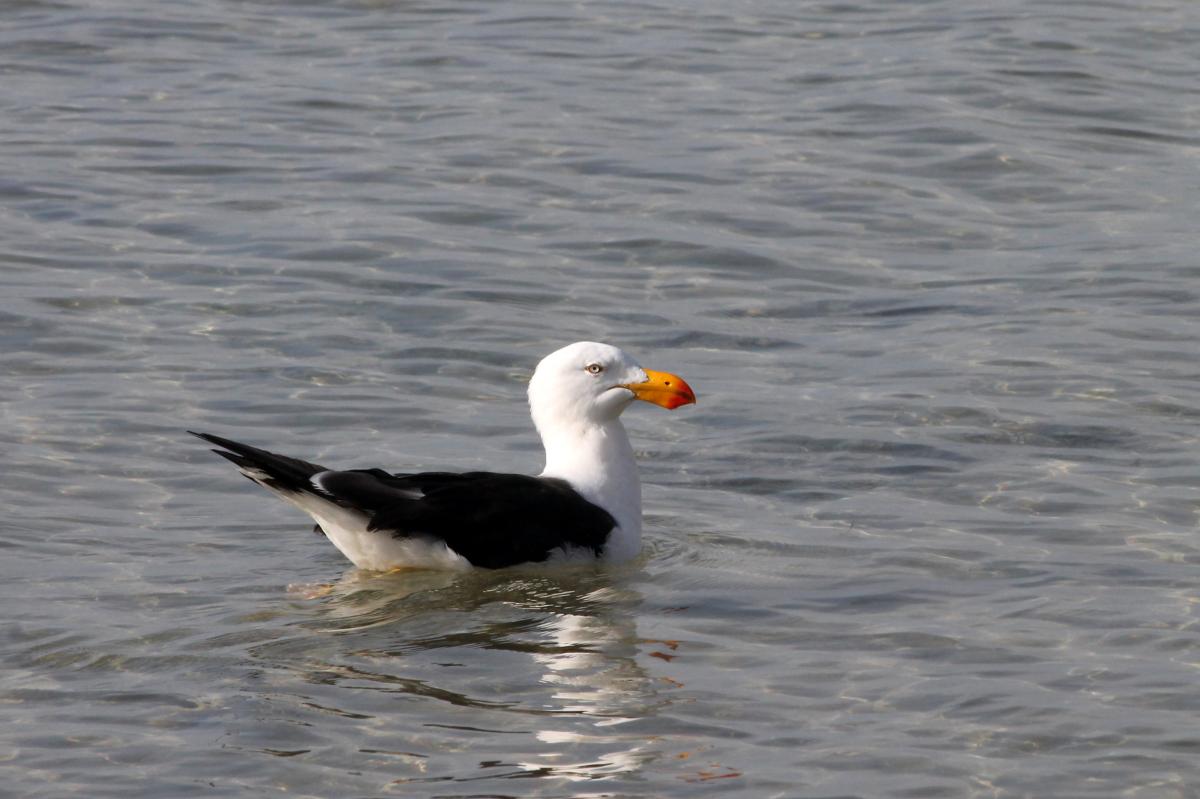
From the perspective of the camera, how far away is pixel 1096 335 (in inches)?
500

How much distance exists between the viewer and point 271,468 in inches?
350

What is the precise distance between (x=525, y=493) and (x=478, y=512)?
29 cm

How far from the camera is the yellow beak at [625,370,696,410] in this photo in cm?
975

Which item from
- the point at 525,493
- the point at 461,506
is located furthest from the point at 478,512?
the point at 525,493

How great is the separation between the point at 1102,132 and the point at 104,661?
1181cm

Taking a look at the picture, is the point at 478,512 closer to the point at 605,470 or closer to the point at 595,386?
the point at 605,470

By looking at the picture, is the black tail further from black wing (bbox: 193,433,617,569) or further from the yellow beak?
the yellow beak

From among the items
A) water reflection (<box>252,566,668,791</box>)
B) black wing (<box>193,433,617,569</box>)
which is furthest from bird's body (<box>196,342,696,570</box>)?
water reflection (<box>252,566,668,791</box>)

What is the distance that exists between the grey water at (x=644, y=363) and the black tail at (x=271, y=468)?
498 mm

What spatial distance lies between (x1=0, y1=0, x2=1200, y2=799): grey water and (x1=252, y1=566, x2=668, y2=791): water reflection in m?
0.03

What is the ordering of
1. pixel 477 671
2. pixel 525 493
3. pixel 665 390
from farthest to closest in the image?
1. pixel 665 390
2. pixel 525 493
3. pixel 477 671

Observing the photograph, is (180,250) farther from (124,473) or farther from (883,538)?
(883,538)

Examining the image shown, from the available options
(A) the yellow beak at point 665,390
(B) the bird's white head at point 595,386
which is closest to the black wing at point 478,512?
(B) the bird's white head at point 595,386

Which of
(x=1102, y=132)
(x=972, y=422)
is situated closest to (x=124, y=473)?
(x=972, y=422)
